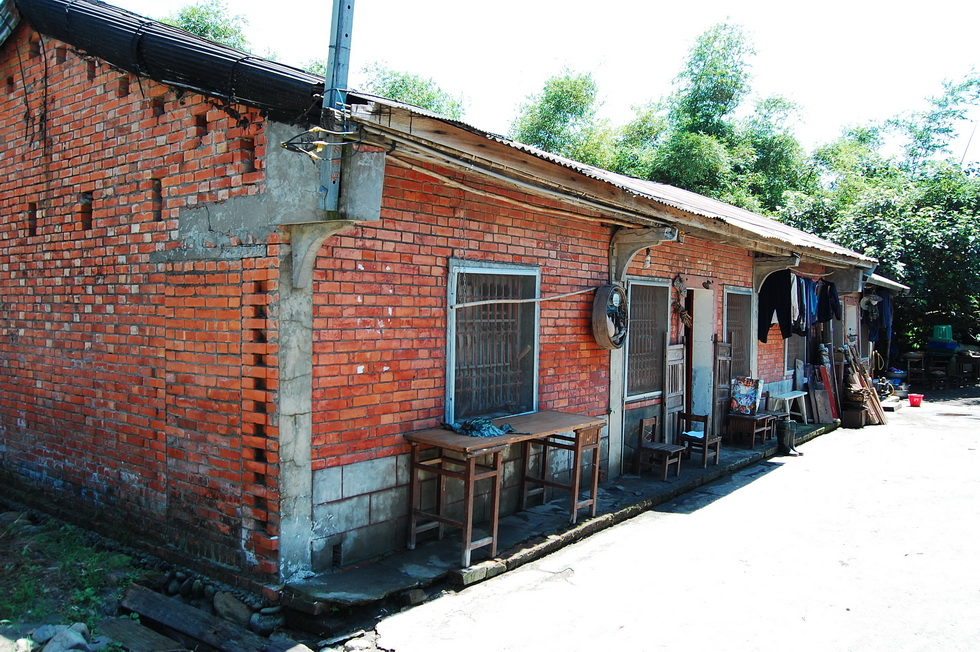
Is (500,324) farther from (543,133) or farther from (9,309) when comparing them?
(543,133)

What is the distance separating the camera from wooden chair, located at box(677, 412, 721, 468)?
8.84 m

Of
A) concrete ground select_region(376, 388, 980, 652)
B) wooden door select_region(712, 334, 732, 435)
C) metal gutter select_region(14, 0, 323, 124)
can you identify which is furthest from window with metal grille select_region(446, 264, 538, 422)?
wooden door select_region(712, 334, 732, 435)

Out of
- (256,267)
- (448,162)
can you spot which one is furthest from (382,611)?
(448,162)

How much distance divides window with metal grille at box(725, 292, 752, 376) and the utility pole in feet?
26.7

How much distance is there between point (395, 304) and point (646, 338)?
450 cm

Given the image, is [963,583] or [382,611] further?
[963,583]

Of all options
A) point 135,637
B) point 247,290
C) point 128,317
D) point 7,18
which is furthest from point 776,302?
point 7,18

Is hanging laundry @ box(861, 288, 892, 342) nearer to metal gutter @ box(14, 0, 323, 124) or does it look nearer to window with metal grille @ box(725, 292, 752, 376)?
window with metal grille @ box(725, 292, 752, 376)

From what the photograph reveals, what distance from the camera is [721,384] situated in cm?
1042

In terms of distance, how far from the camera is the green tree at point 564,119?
98.4 ft

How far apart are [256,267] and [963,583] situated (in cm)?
579

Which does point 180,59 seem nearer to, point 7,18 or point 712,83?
point 7,18

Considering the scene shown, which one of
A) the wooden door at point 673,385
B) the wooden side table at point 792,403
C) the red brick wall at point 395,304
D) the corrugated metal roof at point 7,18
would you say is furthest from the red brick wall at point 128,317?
the wooden side table at point 792,403

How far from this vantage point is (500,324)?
6.43m
